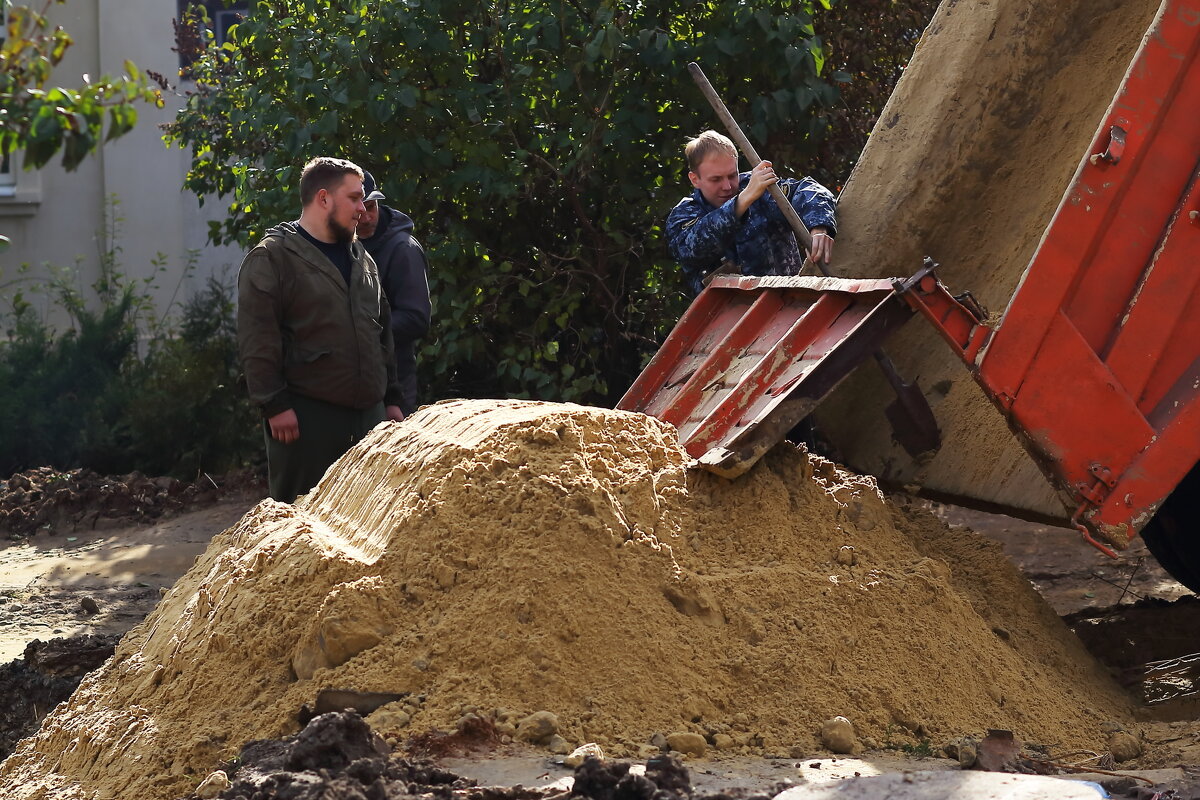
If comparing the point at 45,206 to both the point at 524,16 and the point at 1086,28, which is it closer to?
the point at 524,16

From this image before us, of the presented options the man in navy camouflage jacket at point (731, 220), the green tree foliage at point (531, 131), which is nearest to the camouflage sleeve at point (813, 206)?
the man in navy camouflage jacket at point (731, 220)

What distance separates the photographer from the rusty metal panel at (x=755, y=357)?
13.6ft

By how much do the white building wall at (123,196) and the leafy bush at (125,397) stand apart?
1839 millimetres

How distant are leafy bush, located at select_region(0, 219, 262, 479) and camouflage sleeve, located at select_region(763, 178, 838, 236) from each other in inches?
204

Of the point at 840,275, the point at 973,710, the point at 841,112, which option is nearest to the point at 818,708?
the point at 973,710

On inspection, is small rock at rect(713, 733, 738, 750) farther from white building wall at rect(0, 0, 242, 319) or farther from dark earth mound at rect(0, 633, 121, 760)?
white building wall at rect(0, 0, 242, 319)

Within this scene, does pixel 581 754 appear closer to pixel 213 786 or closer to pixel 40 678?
pixel 213 786

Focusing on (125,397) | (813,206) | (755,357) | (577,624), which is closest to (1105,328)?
(755,357)

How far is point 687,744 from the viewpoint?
328cm

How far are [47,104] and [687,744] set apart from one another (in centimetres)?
204

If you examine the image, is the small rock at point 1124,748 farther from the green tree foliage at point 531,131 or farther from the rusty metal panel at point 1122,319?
the green tree foliage at point 531,131

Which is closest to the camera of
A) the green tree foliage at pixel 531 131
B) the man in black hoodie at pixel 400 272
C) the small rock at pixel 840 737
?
the small rock at pixel 840 737

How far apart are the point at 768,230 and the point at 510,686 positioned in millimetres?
2921

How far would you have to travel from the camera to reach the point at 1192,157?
14.1 ft
